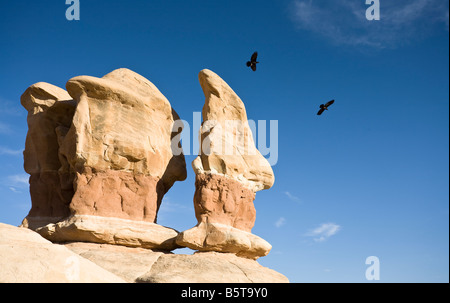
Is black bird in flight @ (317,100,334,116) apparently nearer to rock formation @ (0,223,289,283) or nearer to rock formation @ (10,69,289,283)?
rock formation @ (10,69,289,283)

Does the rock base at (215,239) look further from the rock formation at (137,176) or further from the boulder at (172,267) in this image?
the boulder at (172,267)

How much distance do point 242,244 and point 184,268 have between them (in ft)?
9.11

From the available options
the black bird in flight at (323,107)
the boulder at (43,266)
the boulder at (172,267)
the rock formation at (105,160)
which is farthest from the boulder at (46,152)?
the black bird in flight at (323,107)

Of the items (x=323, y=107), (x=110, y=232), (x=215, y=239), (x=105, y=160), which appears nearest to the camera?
(x=110, y=232)

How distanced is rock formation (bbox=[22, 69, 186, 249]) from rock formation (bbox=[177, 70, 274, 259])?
138 centimetres

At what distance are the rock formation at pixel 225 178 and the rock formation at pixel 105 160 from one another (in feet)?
4.54

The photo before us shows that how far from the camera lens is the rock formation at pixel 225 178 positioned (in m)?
14.5

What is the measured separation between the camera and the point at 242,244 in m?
14.6

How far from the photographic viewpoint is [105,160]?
597 inches

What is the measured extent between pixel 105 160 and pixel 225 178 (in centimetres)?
375

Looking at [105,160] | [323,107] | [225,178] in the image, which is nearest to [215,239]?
[225,178]

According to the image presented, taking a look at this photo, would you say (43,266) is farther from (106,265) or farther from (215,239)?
(215,239)
